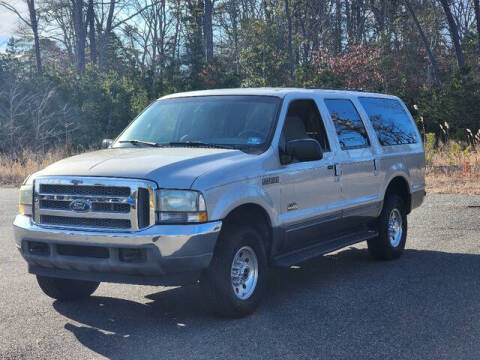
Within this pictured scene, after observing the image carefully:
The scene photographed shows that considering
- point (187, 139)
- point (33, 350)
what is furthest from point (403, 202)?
point (33, 350)

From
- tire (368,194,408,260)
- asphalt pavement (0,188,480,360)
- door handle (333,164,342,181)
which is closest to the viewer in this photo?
asphalt pavement (0,188,480,360)

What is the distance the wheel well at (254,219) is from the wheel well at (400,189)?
2.97m

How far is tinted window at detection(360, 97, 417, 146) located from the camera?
8977 millimetres

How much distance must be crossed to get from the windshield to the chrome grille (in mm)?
1291

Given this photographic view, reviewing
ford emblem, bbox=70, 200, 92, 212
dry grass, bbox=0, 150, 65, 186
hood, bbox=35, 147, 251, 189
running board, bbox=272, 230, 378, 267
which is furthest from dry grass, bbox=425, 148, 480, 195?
ford emblem, bbox=70, 200, 92, 212

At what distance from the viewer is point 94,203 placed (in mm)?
5891

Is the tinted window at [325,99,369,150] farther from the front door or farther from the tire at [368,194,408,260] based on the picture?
the tire at [368,194,408,260]

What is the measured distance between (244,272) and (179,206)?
0.99m

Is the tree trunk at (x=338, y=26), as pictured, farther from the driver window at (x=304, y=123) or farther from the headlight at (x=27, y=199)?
the headlight at (x=27, y=199)

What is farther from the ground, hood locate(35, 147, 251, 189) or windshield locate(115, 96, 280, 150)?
windshield locate(115, 96, 280, 150)

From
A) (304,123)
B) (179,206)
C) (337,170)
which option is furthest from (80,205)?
(337,170)

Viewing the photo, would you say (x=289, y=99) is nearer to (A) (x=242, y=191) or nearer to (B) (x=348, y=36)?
(A) (x=242, y=191)

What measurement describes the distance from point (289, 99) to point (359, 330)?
8.37 ft

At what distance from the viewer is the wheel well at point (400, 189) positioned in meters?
9.24
